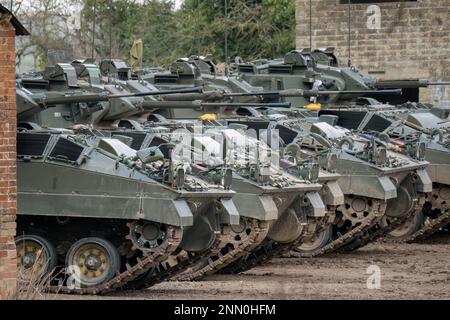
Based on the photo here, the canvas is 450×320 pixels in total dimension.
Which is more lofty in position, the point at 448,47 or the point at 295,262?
the point at 448,47

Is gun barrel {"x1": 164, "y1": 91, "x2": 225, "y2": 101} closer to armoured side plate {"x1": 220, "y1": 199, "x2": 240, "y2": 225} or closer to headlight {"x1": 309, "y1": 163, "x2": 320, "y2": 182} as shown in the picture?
headlight {"x1": 309, "y1": 163, "x2": 320, "y2": 182}

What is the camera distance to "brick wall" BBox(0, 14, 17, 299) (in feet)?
45.0

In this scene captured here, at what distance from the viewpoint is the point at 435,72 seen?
136ft

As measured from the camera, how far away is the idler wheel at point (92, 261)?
692 inches

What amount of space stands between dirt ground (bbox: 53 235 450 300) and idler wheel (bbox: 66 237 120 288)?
0.96 ft

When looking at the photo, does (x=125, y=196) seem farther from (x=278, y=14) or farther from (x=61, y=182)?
(x=278, y=14)

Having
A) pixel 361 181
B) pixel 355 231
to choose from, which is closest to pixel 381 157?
pixel 361 181

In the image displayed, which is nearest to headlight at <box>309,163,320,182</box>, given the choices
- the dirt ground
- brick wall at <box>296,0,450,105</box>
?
the dirt ground

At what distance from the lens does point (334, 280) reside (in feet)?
65.5

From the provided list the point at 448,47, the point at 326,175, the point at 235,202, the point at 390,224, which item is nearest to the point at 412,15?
the point at 448,47

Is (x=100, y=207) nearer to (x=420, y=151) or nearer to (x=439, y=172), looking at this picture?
(x=420, y=151)

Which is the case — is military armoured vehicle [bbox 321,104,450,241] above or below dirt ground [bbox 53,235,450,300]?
above

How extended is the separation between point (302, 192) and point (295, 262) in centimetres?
288

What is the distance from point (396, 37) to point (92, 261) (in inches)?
992
